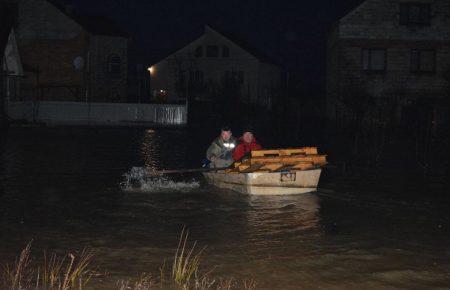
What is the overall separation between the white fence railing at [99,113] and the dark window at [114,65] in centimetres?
1035

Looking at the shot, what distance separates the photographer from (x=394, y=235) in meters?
10.8

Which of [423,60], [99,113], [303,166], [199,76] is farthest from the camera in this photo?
[199,76]

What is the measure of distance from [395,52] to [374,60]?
1.27 m

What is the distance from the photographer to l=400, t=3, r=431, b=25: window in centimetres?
3953

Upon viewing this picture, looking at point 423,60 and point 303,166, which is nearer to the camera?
point 303,166

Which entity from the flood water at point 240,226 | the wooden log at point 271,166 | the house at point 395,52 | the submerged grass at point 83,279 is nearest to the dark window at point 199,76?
the house at point 395,52

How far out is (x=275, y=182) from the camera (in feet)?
47.4

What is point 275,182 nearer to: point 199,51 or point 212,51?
point 212,51

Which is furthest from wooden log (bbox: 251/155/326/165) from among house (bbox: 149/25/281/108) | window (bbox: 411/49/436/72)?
house (bbox: 149/25/281/108)

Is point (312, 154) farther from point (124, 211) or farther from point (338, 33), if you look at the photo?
point (338, 33)

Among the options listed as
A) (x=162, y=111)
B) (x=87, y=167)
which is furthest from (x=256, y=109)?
(x=87, y=167)

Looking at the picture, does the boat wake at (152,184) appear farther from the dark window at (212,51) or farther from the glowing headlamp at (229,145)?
the dark window at (212,51)

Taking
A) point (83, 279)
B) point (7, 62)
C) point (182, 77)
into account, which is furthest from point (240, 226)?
point (182, 77)

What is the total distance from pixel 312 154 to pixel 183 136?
18.3 meters
